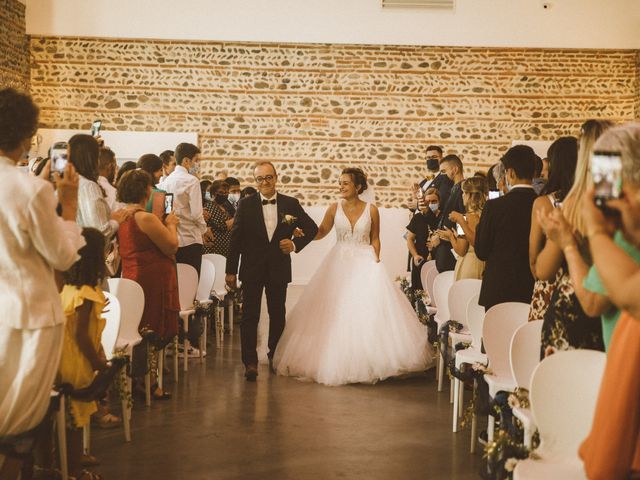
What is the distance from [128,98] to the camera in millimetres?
13500

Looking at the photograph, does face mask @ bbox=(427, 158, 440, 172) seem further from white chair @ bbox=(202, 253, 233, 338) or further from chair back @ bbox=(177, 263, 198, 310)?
Answer: chair back @ bbox=(177, 263, 198, 310)

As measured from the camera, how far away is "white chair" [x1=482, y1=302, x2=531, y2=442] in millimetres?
3902

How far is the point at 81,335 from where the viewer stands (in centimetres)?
351

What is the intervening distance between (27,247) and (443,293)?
12.5 ft

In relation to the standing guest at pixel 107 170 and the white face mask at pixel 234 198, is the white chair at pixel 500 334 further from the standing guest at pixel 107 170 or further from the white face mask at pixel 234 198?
the white face mask at pixel 234 198

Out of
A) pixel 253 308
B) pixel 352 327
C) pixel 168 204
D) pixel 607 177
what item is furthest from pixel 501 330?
pixel 253 308

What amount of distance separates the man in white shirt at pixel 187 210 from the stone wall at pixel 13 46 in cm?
599

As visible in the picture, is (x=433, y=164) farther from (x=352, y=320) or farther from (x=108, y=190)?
(x=108, y=190)

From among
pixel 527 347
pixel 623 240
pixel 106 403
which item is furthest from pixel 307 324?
pixel 623 240

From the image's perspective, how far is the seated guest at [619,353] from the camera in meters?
1.92

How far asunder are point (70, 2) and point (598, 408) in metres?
13.0

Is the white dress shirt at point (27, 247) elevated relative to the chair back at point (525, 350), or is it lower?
elevated

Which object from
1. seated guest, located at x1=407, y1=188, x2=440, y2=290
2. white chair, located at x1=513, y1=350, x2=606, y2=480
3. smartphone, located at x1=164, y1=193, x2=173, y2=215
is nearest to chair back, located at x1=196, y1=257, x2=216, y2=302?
smartphone, located at x1=164, y1=193, x2=173, y2=215

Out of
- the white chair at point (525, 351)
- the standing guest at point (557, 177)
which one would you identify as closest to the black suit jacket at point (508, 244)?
the standing guest at point (557, 177)
